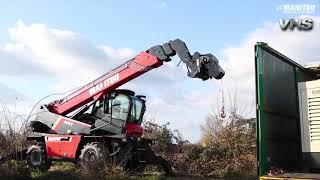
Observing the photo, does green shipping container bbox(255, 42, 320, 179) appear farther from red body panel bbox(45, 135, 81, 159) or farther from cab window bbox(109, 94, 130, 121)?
red body panel bbox(45, 135, 81, 159)

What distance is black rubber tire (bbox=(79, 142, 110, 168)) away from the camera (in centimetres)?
1508

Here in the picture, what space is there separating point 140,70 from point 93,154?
10.3ft

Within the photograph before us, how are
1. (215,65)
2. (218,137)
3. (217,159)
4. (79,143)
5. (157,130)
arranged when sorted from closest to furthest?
(215,65), (79,143), (217,159), (218,137), (157,130)

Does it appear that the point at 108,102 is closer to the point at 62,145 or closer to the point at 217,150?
the point at 62,145

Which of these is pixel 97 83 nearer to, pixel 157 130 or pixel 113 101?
pixel 113 101

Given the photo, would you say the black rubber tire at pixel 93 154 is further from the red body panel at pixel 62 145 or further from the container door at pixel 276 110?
the container door at pixel 276 110

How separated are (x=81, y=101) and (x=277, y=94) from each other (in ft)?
32.0

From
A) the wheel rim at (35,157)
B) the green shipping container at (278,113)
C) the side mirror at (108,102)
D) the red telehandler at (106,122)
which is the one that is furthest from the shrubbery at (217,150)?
the green shipping container at (278,113)

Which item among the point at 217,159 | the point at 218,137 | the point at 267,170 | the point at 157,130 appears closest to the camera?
the point at 267,170

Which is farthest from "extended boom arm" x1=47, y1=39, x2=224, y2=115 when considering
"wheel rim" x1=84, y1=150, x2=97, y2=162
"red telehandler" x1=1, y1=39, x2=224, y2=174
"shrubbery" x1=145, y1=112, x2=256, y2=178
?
"shrubbery" x1=145, y1=112, x2=256, y2=178

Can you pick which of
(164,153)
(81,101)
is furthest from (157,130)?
(81,101)

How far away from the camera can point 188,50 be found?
51.7 feet

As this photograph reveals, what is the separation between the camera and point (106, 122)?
659 inches

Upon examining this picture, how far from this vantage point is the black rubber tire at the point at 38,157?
17337 millimetres
